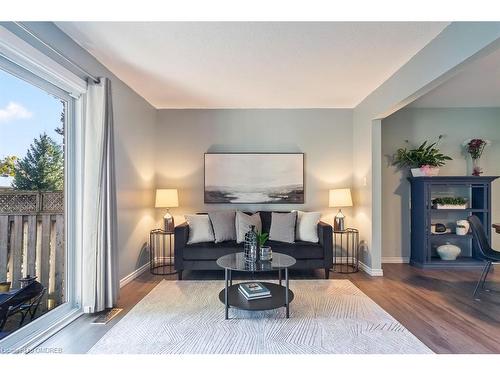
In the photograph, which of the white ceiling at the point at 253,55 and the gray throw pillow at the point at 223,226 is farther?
the gray throw pillow at the point at 223,226

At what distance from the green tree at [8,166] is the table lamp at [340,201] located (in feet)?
12.0

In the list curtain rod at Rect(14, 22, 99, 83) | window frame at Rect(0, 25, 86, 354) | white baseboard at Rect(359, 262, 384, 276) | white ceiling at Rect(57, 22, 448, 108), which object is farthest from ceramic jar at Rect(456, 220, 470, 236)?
curtain rod at Rect(14, 22, 99, 83)

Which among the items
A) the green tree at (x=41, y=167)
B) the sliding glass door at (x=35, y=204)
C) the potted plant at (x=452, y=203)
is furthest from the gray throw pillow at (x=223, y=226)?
the potted plant at (x=452, y=203)

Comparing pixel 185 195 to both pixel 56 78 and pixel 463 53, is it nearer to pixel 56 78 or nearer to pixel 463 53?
pixel 56 78

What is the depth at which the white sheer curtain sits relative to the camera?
244 centimetres

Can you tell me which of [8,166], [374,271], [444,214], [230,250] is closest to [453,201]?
[444,214]

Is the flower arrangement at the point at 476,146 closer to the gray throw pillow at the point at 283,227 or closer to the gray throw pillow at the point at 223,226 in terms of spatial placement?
the gray throw pillow at the point at 283,227

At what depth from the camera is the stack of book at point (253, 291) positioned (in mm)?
2418

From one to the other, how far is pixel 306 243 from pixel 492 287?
2222 mm

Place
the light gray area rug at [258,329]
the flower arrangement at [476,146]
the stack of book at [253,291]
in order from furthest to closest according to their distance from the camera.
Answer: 1. the flower arrangement at [476,146]
2. the stack of book at [253,291]
3. the light gray area rug at [258,329]

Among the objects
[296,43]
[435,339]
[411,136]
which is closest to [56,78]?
[296,43]

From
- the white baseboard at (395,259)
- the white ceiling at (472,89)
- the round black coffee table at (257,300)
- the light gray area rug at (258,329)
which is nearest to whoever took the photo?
the light gray area rug at (258,329)

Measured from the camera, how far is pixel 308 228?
3635mm

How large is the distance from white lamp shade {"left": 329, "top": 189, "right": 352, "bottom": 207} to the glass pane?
3.38 meters
